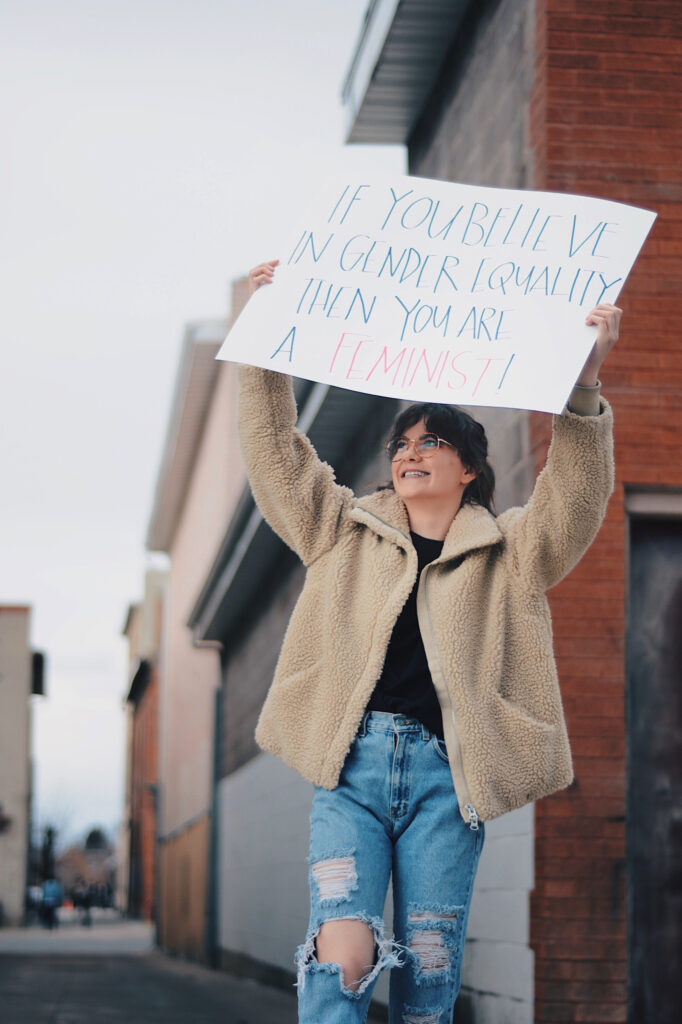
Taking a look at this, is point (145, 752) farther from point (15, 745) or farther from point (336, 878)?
point (336, 878)

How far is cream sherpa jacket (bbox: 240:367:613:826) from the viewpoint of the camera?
3.48 metres

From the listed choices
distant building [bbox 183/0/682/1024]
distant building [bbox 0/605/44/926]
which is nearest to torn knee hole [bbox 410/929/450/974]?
distant building [bbox 183/0/682/1024]

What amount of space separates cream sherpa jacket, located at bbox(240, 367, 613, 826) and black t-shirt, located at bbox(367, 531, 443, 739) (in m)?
0.05

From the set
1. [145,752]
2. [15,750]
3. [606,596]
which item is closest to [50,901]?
[15,750]

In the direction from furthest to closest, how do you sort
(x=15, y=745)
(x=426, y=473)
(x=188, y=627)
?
(x=15, y=745), (x=188, y=627), (x=426, y=473)

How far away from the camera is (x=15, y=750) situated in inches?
1721

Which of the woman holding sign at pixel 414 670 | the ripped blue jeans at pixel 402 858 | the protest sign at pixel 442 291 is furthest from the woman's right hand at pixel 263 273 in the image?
the ripped blue jeans at pixel 402 858

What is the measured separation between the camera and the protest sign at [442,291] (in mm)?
3729

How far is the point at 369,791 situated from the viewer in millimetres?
3455

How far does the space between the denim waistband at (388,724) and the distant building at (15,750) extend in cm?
4102

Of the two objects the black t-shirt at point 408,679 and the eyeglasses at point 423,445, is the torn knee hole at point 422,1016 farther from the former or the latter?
the eyeglasses at point 423,445

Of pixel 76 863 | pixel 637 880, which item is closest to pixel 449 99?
pixel 637 880

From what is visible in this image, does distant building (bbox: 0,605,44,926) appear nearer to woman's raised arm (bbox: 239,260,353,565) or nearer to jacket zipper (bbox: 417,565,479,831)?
woman's raised arm (bbox: 239,260,353,565)

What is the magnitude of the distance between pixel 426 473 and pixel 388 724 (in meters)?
0.64
